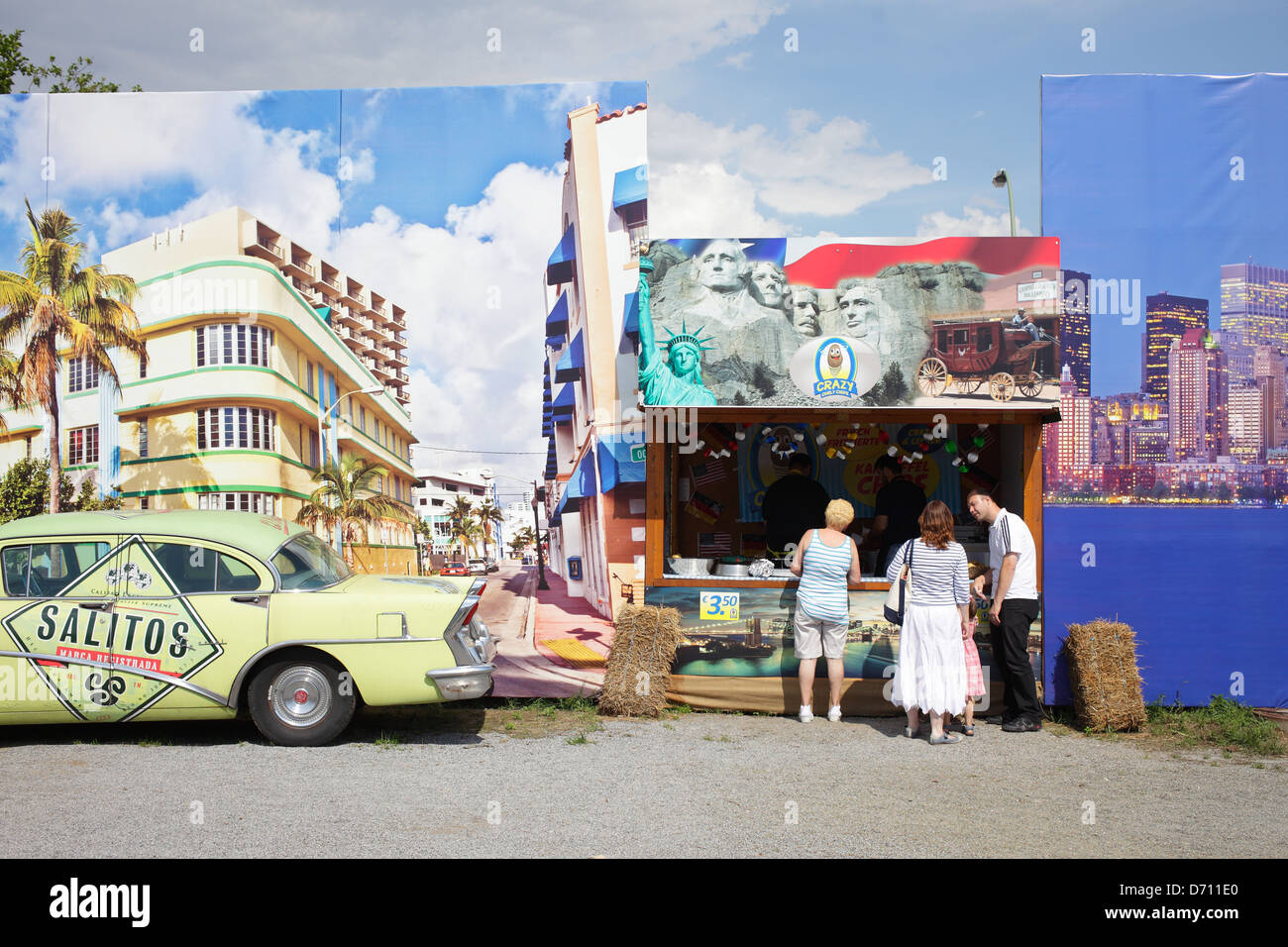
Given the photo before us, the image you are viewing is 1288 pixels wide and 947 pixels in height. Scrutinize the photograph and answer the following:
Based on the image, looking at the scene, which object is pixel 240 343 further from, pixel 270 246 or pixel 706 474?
pixel 706 474

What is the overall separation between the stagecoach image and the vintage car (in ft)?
14.0

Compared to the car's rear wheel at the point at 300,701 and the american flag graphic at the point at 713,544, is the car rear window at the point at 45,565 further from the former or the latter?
the american flag graphic at the point at 713,544

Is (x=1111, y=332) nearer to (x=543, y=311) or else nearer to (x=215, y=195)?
(x=543, y=311)

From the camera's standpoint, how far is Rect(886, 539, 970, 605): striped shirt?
7.82 meters

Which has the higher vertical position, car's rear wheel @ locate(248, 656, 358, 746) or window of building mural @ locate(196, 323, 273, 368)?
window of building mural @ locate(196, 323, 273, 368)

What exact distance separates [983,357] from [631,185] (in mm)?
3331

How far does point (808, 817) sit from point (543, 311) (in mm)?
5324

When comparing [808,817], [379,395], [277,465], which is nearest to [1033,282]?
[808,817]

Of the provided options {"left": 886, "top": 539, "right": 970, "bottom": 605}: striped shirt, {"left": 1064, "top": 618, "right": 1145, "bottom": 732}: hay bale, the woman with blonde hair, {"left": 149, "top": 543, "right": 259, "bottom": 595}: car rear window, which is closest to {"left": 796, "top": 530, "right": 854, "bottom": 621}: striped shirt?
the woman with blonde hair

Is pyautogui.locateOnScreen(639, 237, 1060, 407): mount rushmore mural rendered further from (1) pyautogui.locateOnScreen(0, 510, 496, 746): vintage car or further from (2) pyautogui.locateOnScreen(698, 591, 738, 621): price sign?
(1) pyautogui.locateOnScreen(0, 510, 496, 746): vintage car

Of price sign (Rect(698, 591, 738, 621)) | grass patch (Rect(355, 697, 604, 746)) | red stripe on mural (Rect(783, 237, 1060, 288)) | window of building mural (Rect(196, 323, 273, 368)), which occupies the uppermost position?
red stripe on mural (Rect(783, 237, 1060, 288))

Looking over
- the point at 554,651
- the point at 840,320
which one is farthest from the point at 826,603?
the point at 554,651

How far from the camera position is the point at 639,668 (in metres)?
8.60

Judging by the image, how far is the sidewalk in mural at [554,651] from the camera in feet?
29.6
